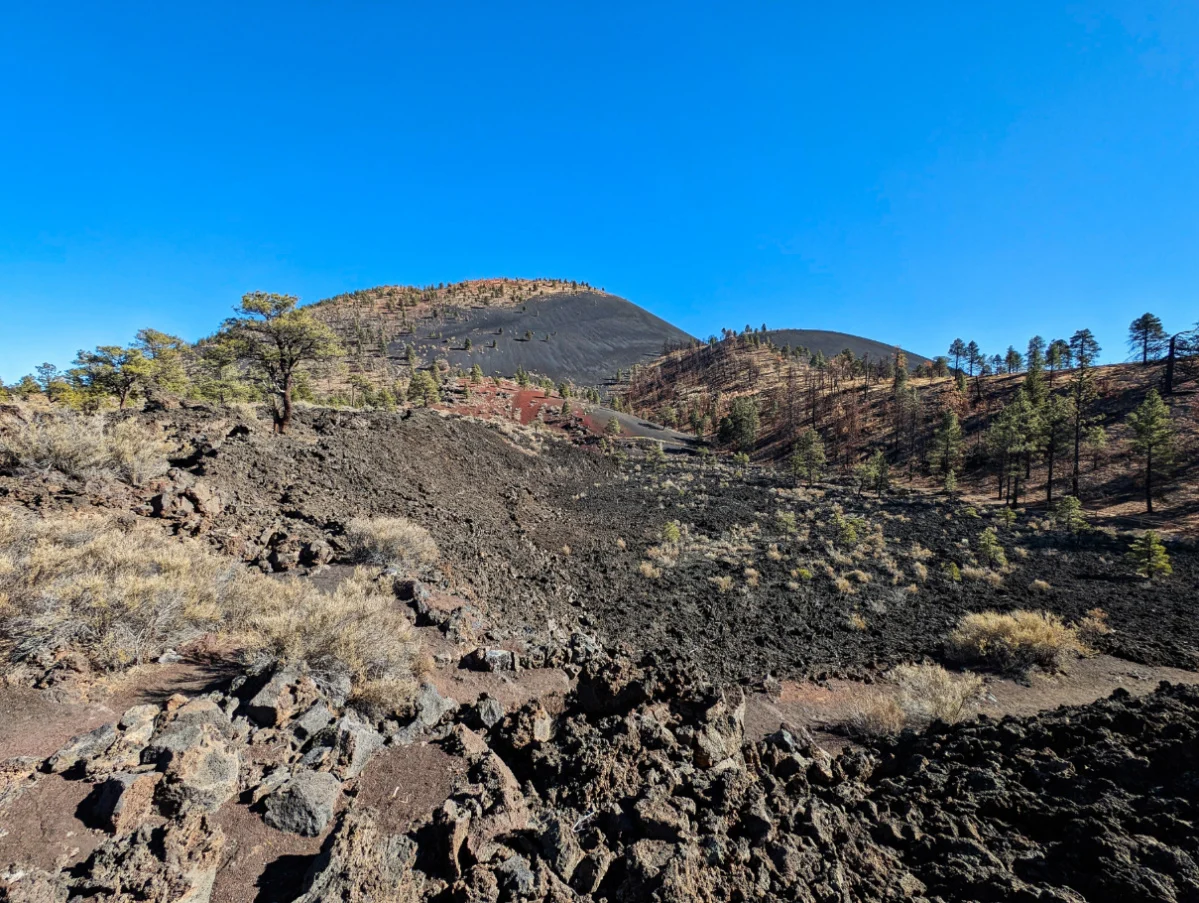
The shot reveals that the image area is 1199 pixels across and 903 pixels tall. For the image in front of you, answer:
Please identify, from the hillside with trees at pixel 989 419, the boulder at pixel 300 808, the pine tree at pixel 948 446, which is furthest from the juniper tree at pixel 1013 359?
the boulder at pixel 300 808

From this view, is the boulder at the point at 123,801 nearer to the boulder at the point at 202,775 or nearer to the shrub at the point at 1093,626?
the boulder at the point at 202,775

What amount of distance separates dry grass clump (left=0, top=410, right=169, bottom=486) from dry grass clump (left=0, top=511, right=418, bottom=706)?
2192mm

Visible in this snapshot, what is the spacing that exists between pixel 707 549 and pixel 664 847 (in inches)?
564

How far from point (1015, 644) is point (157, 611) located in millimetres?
13706

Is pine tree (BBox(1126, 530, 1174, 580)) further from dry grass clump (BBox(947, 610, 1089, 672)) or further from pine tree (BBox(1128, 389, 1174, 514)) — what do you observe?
pine tree (BBox(1128, 389, 1174, 514))

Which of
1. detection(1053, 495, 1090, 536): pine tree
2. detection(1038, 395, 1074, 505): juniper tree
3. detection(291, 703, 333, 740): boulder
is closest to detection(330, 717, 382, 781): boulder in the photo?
detection(291, 703, 333, 740): boulder

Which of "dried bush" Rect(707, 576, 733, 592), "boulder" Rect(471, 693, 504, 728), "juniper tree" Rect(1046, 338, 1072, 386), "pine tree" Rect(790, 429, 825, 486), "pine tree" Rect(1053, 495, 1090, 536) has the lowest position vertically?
"dried bush" Rect(707, 576, 733, 592)

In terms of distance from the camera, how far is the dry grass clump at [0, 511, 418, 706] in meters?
4.11

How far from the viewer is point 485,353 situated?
90312 mm

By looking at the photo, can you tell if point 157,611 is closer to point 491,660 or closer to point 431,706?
point 431,706

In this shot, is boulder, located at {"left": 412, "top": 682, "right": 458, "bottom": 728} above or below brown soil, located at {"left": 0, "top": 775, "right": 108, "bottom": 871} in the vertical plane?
below

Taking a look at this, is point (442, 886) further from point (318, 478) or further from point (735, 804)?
point (318, 478)

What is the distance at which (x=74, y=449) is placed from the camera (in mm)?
7793

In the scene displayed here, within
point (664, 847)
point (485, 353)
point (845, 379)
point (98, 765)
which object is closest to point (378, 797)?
point (98, 765)
